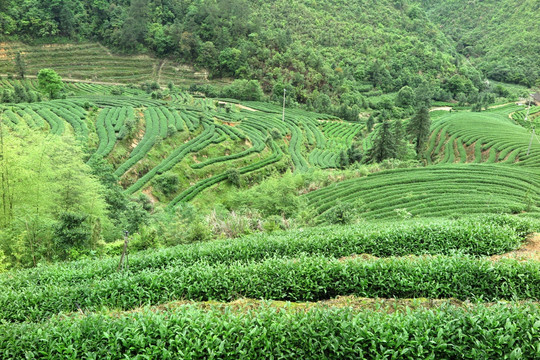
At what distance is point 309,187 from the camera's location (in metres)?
36.2

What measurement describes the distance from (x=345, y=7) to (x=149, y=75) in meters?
85.1

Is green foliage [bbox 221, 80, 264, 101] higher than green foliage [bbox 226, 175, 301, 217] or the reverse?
higher

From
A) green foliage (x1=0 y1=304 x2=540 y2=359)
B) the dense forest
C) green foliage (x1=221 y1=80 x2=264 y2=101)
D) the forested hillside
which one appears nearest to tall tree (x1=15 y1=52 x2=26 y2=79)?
the dense forest

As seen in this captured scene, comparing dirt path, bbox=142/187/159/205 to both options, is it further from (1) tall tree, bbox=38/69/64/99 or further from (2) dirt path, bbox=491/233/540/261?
(1) tall tree, bbox=38/69/64/99

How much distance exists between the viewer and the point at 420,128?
52.6 m

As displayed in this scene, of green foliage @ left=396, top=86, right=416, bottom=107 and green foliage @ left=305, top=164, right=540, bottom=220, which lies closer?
green foliage @ left=305, top=164, right=540, bottom=220

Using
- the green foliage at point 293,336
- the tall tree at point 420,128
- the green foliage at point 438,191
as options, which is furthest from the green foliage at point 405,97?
the green foliage at point 293,336

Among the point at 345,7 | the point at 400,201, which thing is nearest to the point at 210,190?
the point at 400,201

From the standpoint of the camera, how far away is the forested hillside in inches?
4503

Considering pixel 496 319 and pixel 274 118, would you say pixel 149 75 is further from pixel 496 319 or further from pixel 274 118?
pixel 496 319

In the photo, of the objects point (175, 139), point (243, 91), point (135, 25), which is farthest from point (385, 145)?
point (135, 25)

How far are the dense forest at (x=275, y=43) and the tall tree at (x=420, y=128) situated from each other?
35.2 metres

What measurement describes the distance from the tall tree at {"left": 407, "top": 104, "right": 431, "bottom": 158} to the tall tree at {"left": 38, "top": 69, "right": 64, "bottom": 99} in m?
66.8

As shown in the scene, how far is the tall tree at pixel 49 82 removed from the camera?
59.5 meters
